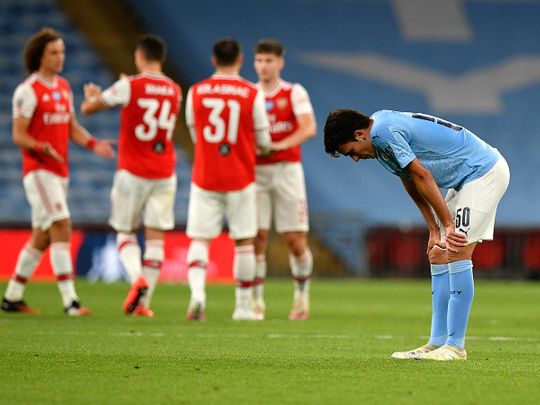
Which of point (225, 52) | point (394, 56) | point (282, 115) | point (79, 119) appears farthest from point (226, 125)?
point (394, 56)

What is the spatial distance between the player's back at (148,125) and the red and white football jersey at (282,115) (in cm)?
86

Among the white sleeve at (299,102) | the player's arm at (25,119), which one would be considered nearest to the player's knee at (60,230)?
the player's arm at (25,119)

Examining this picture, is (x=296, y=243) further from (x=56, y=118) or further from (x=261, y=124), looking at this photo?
(x=56, y=118)

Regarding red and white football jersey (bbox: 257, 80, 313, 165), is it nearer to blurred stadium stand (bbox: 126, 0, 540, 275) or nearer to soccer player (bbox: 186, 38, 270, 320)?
soccer player (bbox: 186, 38, 270, 320)

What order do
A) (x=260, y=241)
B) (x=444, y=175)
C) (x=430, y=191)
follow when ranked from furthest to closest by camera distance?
1. (x=260, y=241)
2. (x=444, y=175)
3. (x=430, y=191)

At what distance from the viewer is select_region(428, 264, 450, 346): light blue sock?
6.96 meters

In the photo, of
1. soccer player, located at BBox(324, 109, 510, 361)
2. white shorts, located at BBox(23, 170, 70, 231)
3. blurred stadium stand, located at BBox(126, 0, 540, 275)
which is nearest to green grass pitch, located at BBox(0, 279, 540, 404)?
soccer player, located at BBox(324, 109, 510, 361)

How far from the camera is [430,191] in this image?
20.9 feet

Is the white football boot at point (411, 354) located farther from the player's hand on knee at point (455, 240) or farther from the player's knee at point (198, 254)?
the player's knee at point (198, 254)

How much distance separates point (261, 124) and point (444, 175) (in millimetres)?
3515

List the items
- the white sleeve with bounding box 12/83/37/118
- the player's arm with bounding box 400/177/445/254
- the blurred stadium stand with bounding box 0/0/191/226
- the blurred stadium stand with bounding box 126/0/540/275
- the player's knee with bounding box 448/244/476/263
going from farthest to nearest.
A: the blurred stadium stand with bounding box 126/0/540/275, the blurred stadium stand with bounding box 0/0/191/226, the white sleeve with bounding box 12/83/37/118, the player's arm with bounding box 400/177/445/254, the player's knee with bounding box 448/244/476/263

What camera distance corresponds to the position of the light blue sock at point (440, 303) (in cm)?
696

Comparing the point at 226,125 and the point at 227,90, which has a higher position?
the point at 227,90

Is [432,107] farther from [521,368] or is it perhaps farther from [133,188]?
[521,368]
